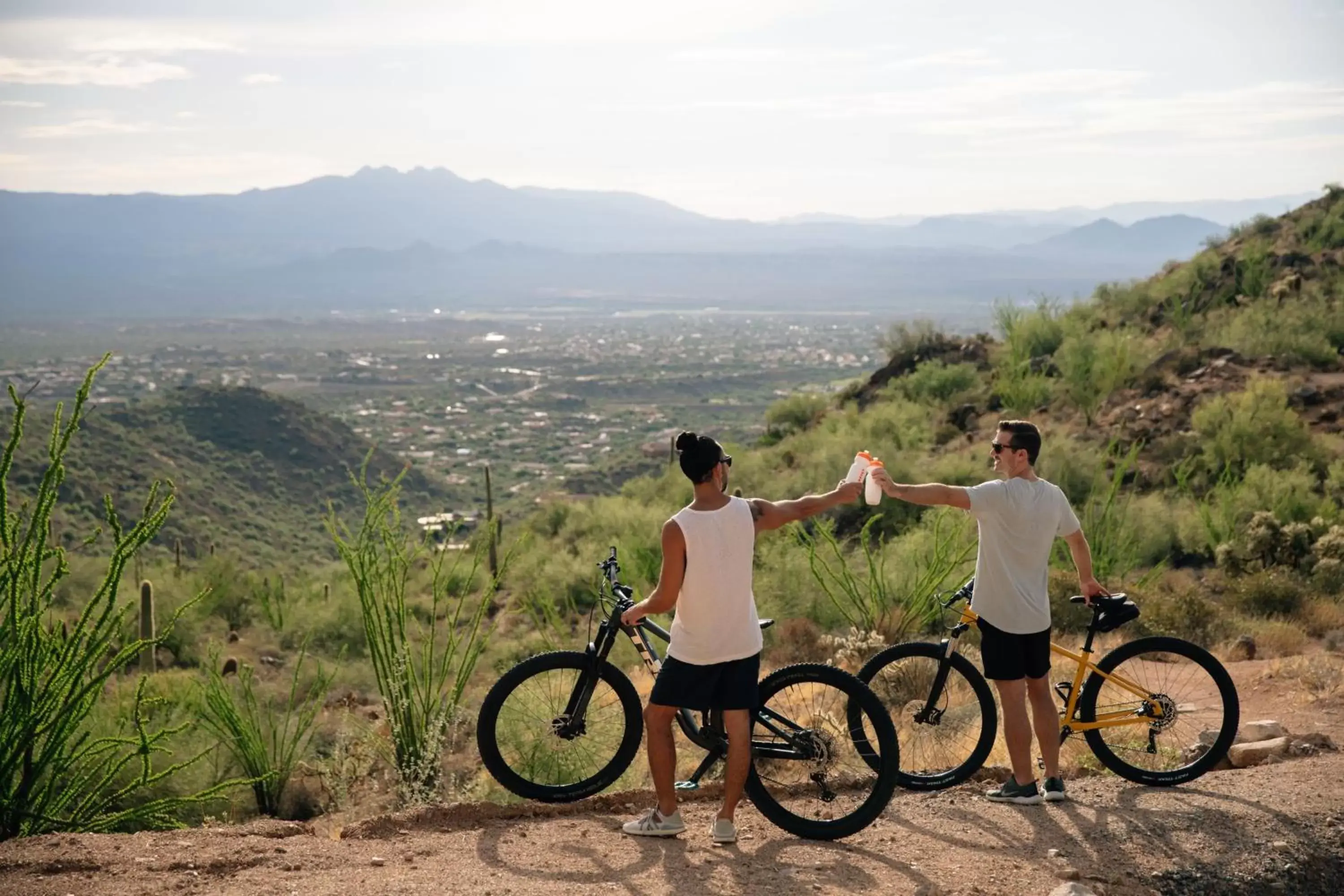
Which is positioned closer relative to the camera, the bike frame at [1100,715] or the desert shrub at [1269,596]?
the bike frame at [1100,715]

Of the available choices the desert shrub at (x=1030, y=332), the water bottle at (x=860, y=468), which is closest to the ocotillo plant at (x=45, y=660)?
the water bottle at (x=860, y=468)

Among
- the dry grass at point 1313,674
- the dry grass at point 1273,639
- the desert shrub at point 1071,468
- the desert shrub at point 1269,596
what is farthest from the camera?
the desert shrub at point 1071,468

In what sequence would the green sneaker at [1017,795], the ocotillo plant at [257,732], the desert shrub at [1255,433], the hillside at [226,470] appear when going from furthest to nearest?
the hillside at [226,470]
the desert shrub at [1255,433]
the ocotillo plant at [257,732]
the green sneaker at [1017,795]

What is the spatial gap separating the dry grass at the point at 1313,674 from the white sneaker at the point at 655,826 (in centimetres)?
555

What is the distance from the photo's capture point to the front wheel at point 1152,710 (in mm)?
6859

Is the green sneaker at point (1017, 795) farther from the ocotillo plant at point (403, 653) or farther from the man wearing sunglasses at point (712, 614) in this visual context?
the ocotillo plant at point (403, 653)

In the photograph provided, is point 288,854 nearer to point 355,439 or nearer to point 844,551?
point 844,551

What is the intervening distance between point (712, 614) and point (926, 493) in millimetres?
1354

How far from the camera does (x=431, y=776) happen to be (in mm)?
8289

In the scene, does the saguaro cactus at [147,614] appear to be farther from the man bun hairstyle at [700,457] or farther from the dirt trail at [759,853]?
the man bun hairstyle at [700,457]

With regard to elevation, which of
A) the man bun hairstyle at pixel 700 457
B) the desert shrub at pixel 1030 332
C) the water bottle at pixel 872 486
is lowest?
the water bottle at pixel 872 486

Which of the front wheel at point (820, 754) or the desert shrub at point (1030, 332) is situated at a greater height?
the desert shrub at point (1030, 332)

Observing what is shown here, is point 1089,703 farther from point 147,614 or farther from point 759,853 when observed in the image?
point 147,614

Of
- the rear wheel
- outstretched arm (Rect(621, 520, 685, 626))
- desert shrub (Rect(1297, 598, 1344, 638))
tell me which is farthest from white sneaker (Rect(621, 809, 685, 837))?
desert shrub (Rect(1297, 598, 1344, 638))
